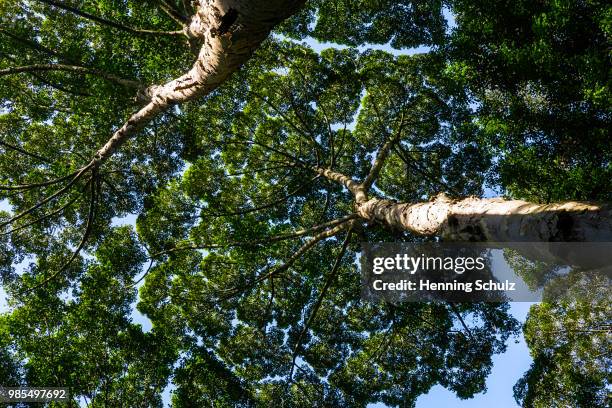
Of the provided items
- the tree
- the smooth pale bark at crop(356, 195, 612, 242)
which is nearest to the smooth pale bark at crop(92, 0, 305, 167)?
the smooth pale bark at crop(356, 195, 612, 242)

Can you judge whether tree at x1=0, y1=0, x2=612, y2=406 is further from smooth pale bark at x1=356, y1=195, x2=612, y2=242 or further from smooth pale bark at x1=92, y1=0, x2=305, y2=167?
smooth pale bark at x1=92, y1=0, x2=305, y2=167

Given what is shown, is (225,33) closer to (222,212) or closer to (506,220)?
(506,220)

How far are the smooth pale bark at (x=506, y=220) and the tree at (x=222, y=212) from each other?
2392 millimetres

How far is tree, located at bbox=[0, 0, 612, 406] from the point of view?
7109 millimetres

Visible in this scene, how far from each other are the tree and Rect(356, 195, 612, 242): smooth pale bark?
239 cm

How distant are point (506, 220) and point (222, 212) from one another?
6.40 metres

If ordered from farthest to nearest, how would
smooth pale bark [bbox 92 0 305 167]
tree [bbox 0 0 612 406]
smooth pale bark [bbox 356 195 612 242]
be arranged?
1. tree [bbox 0 0 612 406]
2. smooth pale bark [bbox 356 195 612 242]
3. smooth pale bark [bbox 92 0 305 167]

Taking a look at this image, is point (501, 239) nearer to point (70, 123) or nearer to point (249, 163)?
point (249, 163)

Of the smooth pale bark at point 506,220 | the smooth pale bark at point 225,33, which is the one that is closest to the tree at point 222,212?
the smooth pale bark at point 506,220

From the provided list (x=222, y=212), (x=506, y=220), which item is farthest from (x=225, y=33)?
(x=222, y=212)

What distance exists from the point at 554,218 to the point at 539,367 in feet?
18.9

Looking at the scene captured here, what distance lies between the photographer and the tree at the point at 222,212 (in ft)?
23.3

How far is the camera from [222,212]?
8375 mm

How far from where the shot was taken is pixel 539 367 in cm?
688
